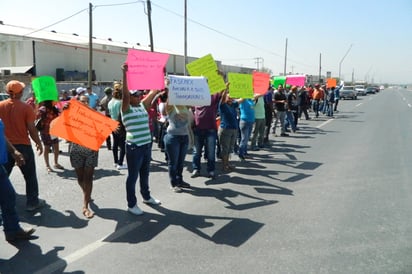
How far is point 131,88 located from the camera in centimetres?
474

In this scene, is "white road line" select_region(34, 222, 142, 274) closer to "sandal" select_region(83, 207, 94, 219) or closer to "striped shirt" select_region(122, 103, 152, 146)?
"sandal" select_region(83, 207, 94, 219)

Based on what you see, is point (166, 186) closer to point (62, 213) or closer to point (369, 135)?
point (62, 213)

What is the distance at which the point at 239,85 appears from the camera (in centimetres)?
730

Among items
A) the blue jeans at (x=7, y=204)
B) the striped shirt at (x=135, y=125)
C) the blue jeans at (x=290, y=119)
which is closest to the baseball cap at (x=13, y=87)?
the blue jeans at (x=7, y=204)

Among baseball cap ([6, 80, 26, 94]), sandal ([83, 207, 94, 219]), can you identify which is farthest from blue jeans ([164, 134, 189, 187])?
baseball cap ([6, 80, 26, 94])

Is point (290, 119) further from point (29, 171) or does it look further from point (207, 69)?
point (29, 171)

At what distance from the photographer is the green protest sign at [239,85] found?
7133 mm

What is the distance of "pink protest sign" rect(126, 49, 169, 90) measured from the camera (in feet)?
15.8

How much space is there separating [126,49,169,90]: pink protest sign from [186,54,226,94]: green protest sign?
1003 mm

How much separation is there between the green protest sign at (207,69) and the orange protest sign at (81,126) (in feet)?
6.78

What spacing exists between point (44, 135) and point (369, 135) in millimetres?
10288

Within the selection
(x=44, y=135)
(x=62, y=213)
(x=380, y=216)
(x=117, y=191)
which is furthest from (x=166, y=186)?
(x=380, y=216)

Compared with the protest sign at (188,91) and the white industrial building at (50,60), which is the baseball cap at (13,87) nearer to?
the protest sign at (188,91)

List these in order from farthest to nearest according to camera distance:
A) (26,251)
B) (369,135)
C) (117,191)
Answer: (369,135) → (117,191) → (26,251)
